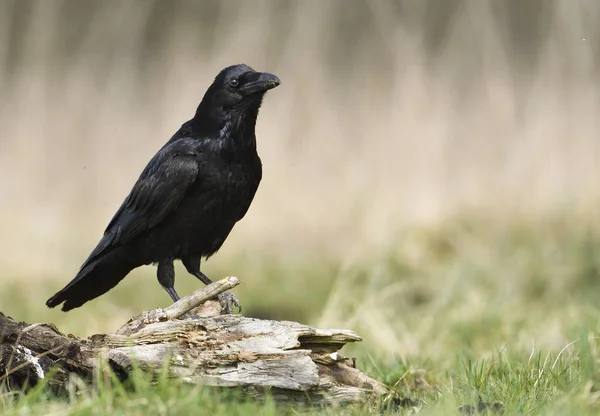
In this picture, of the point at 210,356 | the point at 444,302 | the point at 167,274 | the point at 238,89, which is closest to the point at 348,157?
the point at 444,302

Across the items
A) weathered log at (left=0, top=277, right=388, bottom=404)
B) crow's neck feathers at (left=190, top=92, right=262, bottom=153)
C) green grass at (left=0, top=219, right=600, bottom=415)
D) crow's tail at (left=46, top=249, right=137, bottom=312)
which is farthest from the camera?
crow's tail at (left=46, top=249, right=137, bottom=312)

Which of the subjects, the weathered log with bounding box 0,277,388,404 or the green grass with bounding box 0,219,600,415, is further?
the green grass with bounding box 0,219,600,415

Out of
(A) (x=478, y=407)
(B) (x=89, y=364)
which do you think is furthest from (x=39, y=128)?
(A) (x=478, y=407)

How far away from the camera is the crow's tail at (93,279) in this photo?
4790mm

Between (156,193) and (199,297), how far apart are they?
3.29 feet

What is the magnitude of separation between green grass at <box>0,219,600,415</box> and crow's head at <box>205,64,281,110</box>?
1352mm

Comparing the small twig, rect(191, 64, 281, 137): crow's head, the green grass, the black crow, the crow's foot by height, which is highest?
rect(191, 64, 281, 137): crow's head

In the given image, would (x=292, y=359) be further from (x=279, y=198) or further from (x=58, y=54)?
(x=58, y=54)

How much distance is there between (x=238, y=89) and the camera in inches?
187

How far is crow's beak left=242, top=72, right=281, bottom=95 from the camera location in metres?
4.65

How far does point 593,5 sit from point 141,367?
5793 mm

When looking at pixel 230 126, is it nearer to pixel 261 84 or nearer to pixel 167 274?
pixel 261 84

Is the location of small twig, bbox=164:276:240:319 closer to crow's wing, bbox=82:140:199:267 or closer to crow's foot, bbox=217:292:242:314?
crow's foot, bbox=217:292:242:314

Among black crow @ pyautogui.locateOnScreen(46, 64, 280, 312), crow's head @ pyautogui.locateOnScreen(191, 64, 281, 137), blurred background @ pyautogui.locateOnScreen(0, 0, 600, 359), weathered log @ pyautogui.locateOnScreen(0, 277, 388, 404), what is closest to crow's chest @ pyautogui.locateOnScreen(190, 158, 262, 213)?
black crow @ pyautogui.locateOnScreen(46, 64, 280, 312)
